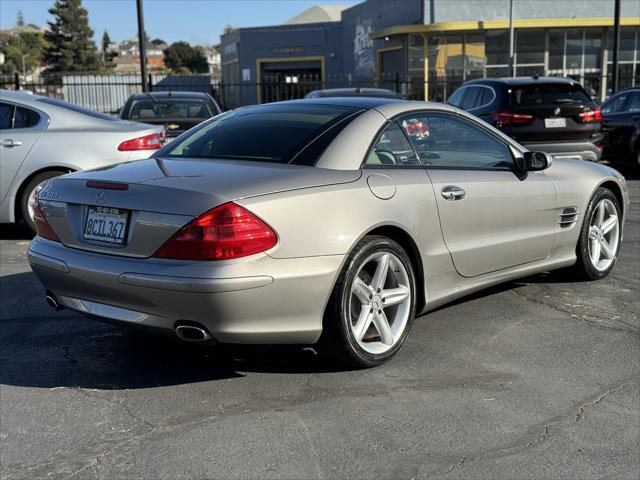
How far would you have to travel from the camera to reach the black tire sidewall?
4148 millimetres

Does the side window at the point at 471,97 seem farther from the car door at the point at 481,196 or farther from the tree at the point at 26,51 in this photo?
the tree at the point at 26,51

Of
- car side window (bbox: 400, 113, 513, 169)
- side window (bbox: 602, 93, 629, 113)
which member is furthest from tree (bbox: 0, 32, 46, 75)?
car side window (bbox: 400, 113, 513, 169)

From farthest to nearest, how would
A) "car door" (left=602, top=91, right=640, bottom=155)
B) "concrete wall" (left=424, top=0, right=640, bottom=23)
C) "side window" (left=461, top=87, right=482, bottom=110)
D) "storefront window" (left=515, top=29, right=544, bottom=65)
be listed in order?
"storefront window" (left=515, top=29, right=544, bottom=65)
"concrete wall" (left=424, top=0, right=640, bottom=23)
"car door" (left=602, top=91, right=640, bottom=155)
"side window" (left=461, top=87, right=482, bottom=110)

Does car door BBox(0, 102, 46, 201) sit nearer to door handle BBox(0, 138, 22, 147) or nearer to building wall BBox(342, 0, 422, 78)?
door handle BBox(0, 138, 22, 147)

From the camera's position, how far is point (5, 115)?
8258 mm

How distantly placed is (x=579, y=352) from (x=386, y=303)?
4.05 feet

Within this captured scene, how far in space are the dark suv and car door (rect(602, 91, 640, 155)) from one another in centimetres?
198

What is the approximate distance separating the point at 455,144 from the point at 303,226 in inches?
66.7

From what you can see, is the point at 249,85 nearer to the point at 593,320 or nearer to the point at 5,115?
the point at 5,115

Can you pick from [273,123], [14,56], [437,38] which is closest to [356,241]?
[273,123]

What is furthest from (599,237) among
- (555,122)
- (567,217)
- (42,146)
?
(555,122)

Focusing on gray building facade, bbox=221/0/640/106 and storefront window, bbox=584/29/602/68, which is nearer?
gray building facade, bbox=221/0/640/106

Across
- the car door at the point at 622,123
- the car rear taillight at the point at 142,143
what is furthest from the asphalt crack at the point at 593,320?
the car door at the point at 622,123

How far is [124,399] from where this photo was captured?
404 centimetres
